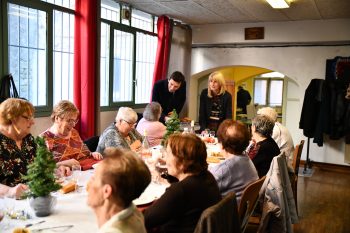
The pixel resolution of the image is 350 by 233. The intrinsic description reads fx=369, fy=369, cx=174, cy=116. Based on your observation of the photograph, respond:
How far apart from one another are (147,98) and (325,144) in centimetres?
324

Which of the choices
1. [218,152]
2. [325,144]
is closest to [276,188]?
[218,152]

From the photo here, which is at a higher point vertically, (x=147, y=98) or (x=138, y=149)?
(x=147, y=98)

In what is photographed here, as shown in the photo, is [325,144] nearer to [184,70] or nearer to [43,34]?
[184,70]

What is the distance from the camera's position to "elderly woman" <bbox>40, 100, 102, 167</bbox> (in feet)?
9.55

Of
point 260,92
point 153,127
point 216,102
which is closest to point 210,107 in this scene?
point 216,102

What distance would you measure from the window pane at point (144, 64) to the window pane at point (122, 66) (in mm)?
247

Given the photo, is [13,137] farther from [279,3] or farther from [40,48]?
[279,3]

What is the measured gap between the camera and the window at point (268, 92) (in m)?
12.4

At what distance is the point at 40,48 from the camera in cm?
421

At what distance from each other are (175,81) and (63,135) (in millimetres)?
2161

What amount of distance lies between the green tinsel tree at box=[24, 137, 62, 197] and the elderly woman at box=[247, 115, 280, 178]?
1735 millimetres

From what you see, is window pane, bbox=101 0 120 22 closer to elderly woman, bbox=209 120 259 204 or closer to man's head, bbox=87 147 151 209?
elderly woman, bbox=209 120 259 204

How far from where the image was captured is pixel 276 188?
2.71 metres

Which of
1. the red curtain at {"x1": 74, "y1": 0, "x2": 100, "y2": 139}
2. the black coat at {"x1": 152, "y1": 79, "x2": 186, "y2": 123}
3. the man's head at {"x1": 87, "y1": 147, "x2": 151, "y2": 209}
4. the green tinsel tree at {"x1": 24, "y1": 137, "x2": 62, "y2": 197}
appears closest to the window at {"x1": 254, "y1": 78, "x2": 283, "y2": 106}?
the black coat at {"x1": 152, "y1": 79, "x2": 186, "y2": 123}
